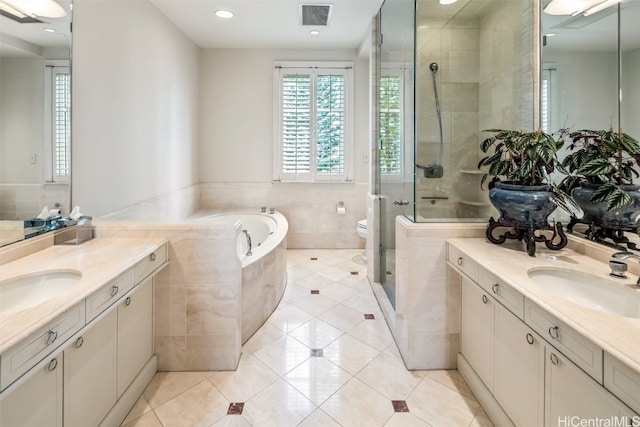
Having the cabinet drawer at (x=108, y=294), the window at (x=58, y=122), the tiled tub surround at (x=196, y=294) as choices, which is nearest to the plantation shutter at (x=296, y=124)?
the tiled tub surround at (x=196, y=294)

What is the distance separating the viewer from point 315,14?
10.6ft

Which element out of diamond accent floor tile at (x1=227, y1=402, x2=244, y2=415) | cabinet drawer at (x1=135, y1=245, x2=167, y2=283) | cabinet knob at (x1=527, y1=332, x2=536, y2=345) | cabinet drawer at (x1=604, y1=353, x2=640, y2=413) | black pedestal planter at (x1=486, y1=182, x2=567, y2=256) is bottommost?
diamond accent floor tile at (x1=227, y1=402, x2=244, y2=415)

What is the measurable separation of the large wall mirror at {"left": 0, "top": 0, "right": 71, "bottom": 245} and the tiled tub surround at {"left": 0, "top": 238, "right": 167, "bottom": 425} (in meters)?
0.23

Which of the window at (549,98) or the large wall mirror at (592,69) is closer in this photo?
the large wall mirror at (592,69)

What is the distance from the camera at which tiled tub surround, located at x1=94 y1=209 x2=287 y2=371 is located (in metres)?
1.85

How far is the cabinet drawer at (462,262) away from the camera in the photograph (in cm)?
157

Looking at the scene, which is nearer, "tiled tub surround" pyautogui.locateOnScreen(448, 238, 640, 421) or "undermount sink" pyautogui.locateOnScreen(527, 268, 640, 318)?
"tiled tub surround" pyautogui.locateOnScreen(448, 238, 640, 421)

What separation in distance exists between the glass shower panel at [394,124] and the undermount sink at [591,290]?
2.60ft

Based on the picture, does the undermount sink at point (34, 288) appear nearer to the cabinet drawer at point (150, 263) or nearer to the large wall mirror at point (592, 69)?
the cabinet drawer at point (150, 263)

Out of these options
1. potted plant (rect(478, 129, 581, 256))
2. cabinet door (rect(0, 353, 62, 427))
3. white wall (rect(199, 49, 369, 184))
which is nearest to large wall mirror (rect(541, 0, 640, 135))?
potted plant (rect(478, 129, 581, 256))

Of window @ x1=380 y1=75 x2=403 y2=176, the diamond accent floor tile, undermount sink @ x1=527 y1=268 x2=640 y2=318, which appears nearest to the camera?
undermount sink @ x1=527 y1=268 x2=640 y2=318

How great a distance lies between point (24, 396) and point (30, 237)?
0.88m

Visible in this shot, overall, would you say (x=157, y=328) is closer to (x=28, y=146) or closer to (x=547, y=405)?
(x=28, y=146)

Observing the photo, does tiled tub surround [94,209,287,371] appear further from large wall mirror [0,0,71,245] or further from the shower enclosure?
the shower enclosure
